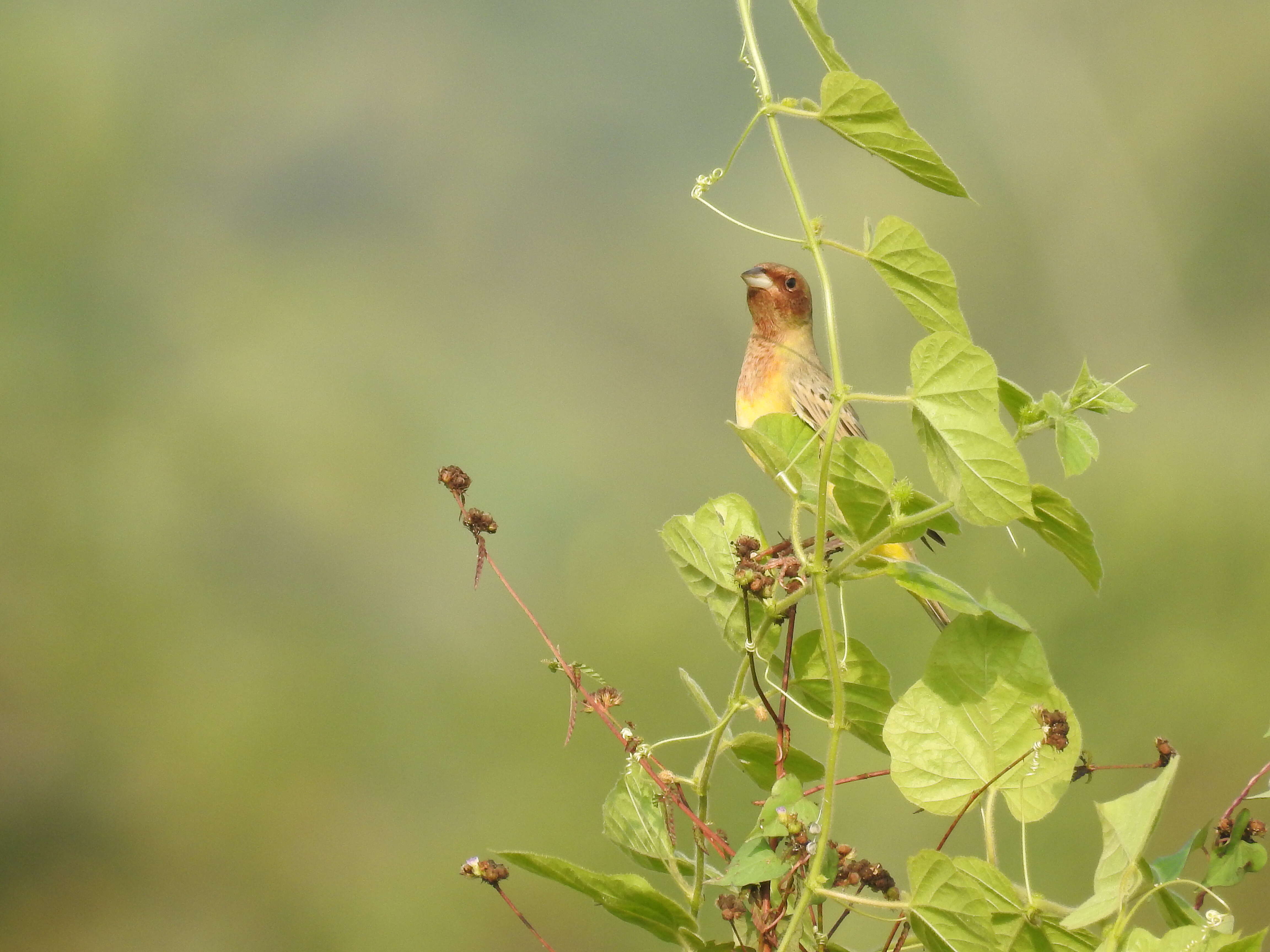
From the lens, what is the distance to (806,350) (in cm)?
161

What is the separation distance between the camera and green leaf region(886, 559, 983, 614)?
542mm

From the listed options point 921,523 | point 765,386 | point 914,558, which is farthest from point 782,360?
point 921,523

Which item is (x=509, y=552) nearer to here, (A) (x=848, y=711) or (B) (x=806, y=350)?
(B) (x=806, y=350)

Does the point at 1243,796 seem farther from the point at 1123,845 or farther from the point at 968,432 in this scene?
the point at 968,432

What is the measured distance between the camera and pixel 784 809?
0.53 metres

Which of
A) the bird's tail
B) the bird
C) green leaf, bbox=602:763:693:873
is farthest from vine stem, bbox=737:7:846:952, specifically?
the bird

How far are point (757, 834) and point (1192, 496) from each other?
322 cm

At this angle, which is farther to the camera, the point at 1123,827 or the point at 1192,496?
the point at 1192,496

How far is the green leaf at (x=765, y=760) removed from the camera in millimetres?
630

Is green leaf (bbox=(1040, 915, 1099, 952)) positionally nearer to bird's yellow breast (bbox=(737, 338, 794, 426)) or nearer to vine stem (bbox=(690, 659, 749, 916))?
vine stem (bbox=(690, 659, 749, 916))

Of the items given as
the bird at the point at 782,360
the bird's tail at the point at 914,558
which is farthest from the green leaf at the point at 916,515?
the bird at the point at 782,360

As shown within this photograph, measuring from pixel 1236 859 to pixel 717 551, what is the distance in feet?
1.01

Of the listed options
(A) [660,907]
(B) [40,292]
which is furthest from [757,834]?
(B) [40,292]

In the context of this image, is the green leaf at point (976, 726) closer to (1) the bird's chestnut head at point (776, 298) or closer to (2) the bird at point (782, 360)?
(2) the bird at point (782, 360)
